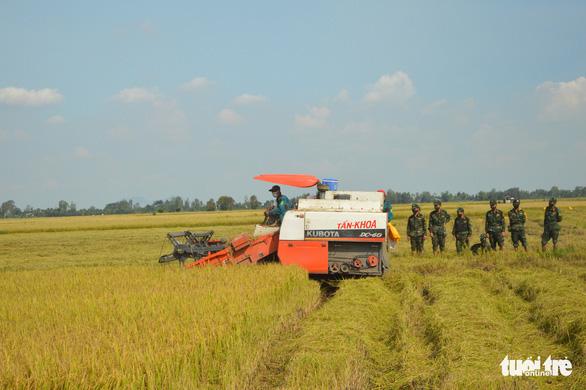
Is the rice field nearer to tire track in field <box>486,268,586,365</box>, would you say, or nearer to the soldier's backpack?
tire track in field <box>486,268,586,365</box>

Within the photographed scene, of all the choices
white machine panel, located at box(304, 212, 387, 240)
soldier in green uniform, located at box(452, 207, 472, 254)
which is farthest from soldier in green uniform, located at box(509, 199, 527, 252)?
white machine panel, located at box(304, 212, 387, 240)

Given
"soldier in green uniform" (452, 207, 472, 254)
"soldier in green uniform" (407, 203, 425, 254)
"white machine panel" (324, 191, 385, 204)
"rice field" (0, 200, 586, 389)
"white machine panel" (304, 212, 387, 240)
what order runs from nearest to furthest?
"rice field" (0, 200, 586, 389) < "white machine panel" (304, 212, 387, 240) < "white machine panel" (324, 191, 385, 204) < "soldier in green uniform" (452, 207, 472, 254) < "soldier in green uniform" (407, 203, 425, 254)

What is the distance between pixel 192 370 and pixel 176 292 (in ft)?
9.18

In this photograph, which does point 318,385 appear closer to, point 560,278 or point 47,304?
point 47,304

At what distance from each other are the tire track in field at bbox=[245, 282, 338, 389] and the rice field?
25mm

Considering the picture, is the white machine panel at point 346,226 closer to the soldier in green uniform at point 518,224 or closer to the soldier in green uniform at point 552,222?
the soldier in green uniform at point 518,224

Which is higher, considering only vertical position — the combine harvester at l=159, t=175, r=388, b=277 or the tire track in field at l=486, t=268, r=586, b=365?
the combine harvester at l=159, t=175, r=388, b=277

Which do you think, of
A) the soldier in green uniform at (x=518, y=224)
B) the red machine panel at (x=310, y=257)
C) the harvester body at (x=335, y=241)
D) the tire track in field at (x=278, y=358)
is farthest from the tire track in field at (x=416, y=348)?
the soldier in green uniform at (x=518, y=224)

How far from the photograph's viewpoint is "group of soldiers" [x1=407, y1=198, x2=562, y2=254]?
15578 millimetres

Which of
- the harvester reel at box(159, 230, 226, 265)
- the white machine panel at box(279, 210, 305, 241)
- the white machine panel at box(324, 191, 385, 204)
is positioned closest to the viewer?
the white machine panel at box(279, 210, 305, 241)

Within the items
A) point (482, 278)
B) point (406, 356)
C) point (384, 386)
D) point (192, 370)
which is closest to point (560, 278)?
point (482, 278)

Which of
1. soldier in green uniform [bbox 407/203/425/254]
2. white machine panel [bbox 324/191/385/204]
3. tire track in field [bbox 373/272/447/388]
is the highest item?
white machine panel [bbox 324/191/385/204]

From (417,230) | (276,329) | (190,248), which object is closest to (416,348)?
(276,329)

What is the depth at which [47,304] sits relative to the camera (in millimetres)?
7328
